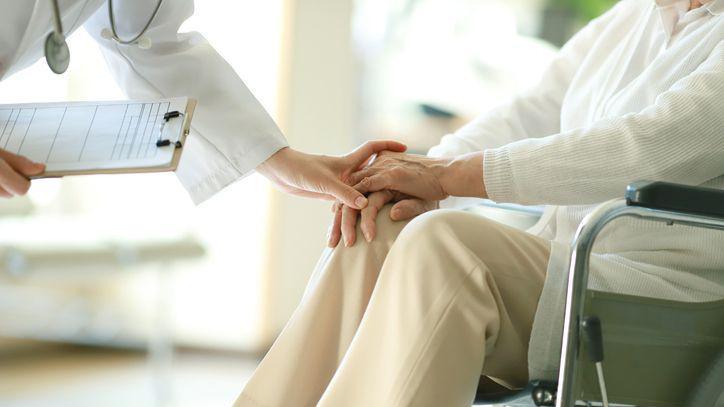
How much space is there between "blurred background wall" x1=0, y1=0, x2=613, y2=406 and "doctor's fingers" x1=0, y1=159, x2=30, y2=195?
2.41 metres

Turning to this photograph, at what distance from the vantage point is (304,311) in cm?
151

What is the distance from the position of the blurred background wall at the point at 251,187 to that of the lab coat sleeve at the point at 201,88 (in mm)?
1995

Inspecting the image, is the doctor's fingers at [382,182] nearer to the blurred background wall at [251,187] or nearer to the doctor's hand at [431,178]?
the doctor's hand at [431,178]

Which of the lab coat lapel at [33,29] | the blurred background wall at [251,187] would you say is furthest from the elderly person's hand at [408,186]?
the blurred background wall at [251,187]

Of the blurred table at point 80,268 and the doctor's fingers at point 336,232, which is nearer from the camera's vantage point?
the doctor's fingers at point 336,232

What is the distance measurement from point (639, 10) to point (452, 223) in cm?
78

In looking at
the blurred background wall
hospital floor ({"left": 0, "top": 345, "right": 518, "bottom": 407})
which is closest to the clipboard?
hospital floor ({"left": 0, "top": 345, "right": 518, "bottom": 407})

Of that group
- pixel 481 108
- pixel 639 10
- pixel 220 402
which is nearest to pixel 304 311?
pixel 639 10

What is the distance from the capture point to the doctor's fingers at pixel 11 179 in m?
1.30

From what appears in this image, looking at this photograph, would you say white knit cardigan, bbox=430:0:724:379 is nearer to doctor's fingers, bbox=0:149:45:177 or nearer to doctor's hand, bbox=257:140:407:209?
doctor's hand, bbox=257:140:407:209

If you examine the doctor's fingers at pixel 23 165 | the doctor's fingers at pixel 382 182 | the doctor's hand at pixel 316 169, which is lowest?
the doctor's fingers at pixel 23 165

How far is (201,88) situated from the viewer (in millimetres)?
1789

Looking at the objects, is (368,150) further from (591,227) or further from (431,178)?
(591,227)

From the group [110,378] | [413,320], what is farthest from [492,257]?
[110,378]
